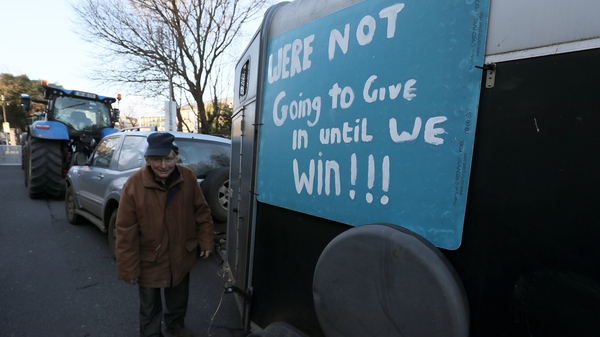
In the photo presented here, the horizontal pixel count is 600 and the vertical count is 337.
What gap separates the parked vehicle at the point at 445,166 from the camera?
3.02 feet

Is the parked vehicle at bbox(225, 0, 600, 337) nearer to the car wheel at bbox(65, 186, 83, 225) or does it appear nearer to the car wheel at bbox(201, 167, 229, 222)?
the car wheel at bbox(201, 167, 229, 222)

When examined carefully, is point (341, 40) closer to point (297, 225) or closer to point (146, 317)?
point (297, 225)

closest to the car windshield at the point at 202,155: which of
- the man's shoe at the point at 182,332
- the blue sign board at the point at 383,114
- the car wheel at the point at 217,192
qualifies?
the car wheel at the point at 217,192

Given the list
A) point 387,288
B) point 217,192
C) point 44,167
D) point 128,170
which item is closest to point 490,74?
point 387,288

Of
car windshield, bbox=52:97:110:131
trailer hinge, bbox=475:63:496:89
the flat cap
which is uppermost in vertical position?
car windshield, bbox=52:97:110:131

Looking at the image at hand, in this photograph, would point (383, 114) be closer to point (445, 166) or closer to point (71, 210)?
point (445, 166)

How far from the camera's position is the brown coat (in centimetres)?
234

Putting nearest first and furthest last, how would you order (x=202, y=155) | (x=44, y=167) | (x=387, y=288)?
(x=387, y=288) < (x=202, y=155) < (x=44, y=167)

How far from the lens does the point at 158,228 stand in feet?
7.94

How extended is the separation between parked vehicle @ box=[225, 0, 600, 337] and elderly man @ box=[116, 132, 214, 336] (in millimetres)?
1115

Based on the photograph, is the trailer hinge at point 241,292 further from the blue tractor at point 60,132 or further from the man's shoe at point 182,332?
the blue tractor at point 60,132

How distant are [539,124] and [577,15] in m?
0.30

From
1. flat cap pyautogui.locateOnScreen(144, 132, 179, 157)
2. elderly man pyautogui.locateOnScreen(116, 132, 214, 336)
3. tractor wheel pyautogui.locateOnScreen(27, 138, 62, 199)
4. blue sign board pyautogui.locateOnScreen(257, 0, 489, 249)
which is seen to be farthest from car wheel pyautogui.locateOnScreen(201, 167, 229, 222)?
tractor wheel pyautogui.locateOnScreen(27, 138, 62, 199)

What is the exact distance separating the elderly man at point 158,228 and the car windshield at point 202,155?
1.76 meters
